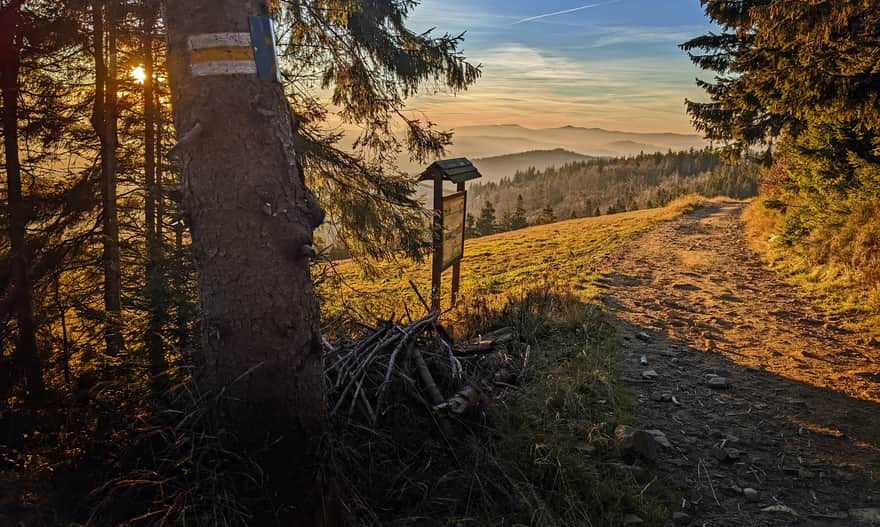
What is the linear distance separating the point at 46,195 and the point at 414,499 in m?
7.16

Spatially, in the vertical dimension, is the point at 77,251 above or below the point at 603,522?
above

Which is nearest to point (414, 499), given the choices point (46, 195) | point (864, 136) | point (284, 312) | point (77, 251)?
point (284, 312)

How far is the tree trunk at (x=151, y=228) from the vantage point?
162 inches

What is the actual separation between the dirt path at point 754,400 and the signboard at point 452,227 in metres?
2.88

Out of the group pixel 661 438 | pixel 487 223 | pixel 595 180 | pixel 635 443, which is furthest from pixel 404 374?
pixel 595 180

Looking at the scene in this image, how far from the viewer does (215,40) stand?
1975mm

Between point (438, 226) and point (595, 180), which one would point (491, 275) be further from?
point (595, 180)

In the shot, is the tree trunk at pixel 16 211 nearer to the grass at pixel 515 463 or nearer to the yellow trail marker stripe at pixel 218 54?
the grass at pixel 515 463

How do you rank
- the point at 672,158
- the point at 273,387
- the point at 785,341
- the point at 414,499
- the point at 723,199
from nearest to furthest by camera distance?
1. the point at 273,387
2. the point at 414,499
3. the point at 785,341
4. the point at 723,199
5. the point at 672,158

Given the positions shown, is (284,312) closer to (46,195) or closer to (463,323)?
(463,323)

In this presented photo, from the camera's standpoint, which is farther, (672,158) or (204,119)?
(672,158)

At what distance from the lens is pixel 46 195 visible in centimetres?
684

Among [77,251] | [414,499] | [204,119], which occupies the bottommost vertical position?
[414,499]

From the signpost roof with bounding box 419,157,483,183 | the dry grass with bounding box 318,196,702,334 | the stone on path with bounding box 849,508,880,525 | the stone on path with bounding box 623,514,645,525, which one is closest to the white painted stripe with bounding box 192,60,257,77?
the dry grass with bounding box 318,196,702,334
